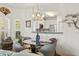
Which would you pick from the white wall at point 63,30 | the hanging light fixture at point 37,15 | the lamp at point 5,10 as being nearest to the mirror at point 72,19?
the white wall at point 63,30

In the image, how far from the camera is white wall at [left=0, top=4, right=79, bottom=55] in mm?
1859

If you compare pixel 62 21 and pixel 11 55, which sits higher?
pixel 62 21

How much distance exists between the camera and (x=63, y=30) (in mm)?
1862

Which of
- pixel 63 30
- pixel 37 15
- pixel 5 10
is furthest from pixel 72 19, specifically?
Answer: pixel 5 10

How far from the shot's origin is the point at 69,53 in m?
1.88

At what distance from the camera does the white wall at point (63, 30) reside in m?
1.86

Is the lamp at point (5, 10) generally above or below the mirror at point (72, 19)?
above

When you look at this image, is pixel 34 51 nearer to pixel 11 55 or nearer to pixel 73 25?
pixel 11 55

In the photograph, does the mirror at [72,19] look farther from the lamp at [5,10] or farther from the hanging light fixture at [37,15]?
the lamp at [5,10]

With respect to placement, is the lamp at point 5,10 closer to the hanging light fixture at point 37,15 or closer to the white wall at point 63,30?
the white wall at point 63,30

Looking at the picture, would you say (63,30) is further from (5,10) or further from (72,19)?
(5,10)

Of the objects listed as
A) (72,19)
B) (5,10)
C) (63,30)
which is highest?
(5,10)

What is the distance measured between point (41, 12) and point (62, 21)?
325 mm

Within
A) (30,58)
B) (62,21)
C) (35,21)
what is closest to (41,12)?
(35,21)
